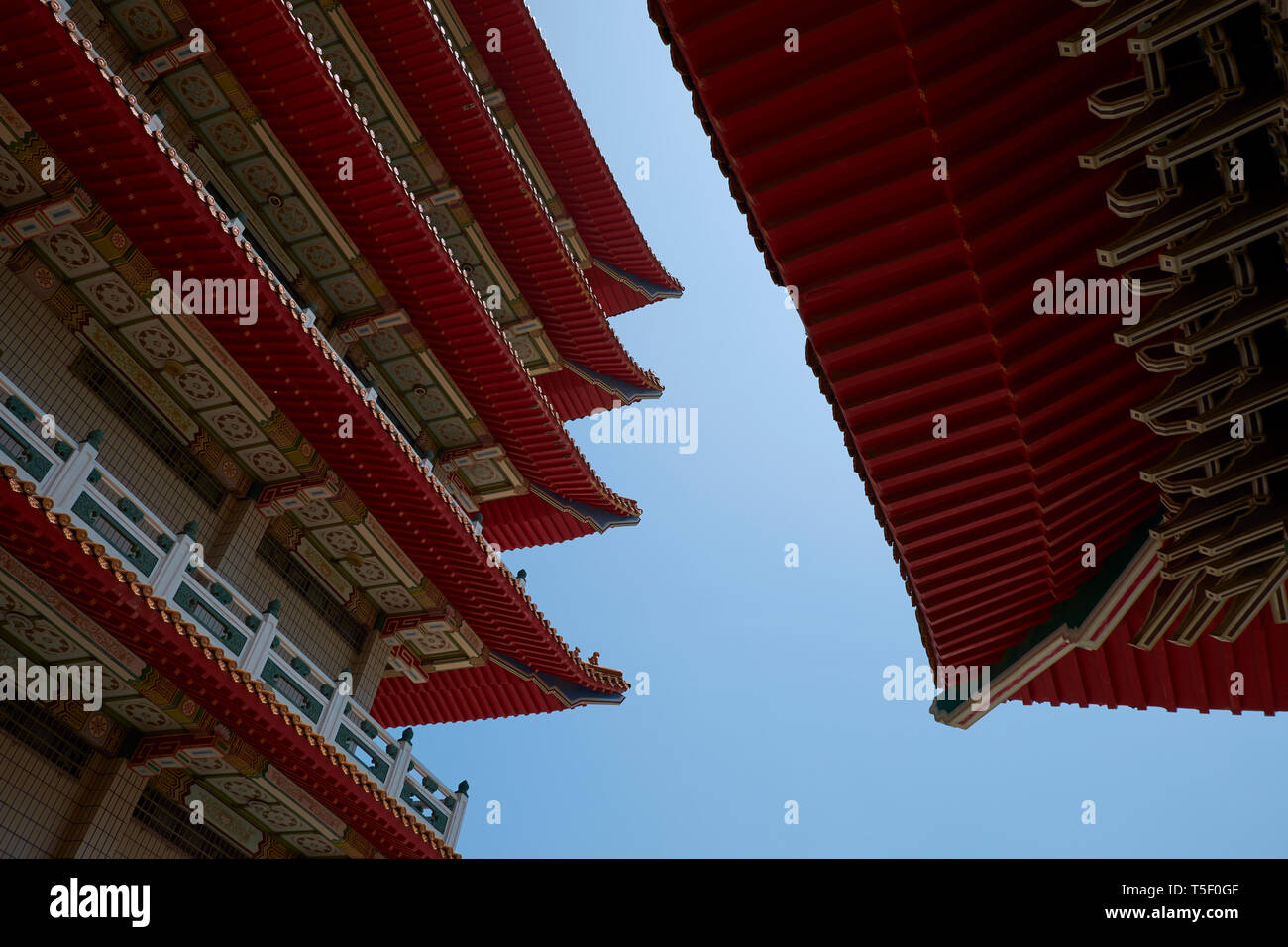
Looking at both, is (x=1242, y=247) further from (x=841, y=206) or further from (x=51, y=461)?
(x=51, y=461)

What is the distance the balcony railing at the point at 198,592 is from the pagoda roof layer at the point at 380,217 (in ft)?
16.3

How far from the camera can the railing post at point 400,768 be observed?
534 inches

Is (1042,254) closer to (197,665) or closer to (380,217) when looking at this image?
(197,665)

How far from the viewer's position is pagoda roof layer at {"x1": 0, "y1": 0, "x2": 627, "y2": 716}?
9.06m

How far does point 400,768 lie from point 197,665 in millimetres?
4522

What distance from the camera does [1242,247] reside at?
4.50 meters

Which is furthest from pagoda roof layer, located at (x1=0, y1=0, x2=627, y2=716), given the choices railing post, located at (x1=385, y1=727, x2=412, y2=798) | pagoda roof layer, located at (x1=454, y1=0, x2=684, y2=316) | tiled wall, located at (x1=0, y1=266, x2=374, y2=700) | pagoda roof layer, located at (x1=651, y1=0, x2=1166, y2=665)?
pagoda roof layer, located at (x1=454, y1=0, x2=684, y2=316)

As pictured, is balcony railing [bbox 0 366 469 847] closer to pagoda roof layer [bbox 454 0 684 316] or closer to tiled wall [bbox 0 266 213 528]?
tiled wall [bbox 0 266 213 528]

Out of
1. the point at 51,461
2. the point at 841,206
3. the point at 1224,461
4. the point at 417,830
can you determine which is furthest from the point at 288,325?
the point at 1224,461

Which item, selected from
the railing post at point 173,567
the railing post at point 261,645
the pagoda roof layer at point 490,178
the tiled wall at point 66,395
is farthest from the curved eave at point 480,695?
the pagoda roof layer at point 490,178

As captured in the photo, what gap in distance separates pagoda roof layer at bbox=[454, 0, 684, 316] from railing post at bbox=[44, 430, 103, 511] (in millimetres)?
12158

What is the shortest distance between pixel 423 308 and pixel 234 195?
9.81 feet

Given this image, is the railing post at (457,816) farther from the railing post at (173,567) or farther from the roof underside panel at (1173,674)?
the roof underside panel at (1173,674)

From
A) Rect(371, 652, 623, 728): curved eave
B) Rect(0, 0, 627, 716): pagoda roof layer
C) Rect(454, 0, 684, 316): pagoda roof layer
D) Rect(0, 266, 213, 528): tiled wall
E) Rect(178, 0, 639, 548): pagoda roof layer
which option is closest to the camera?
Rect(0, 0, 627, 716): pagoda roof layer
